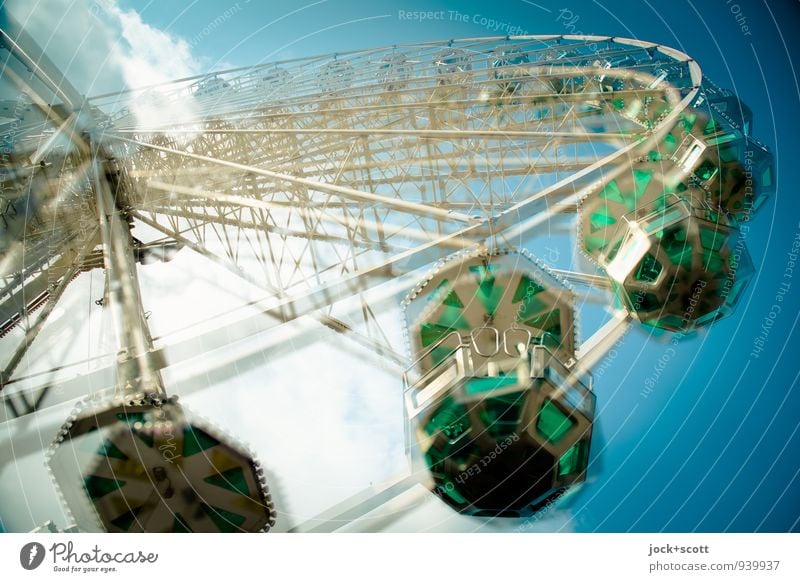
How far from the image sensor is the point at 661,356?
5.07 m

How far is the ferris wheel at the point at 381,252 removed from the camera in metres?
3.12

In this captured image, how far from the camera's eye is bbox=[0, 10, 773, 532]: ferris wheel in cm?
312

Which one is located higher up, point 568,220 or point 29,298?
point 29,298

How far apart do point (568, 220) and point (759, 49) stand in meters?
2.20

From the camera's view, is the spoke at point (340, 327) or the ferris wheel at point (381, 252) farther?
the spoke at point (340, 327)

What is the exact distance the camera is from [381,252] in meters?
5.75

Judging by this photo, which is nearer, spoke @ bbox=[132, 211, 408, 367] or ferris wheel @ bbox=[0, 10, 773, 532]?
ferris wheel @ bbox=[0, 10, 773, 532]

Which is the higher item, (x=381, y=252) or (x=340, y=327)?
(x=381, y=252)

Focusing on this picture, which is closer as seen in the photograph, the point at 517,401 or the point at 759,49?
the point at 517,401

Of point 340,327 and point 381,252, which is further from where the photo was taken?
point 381,252
